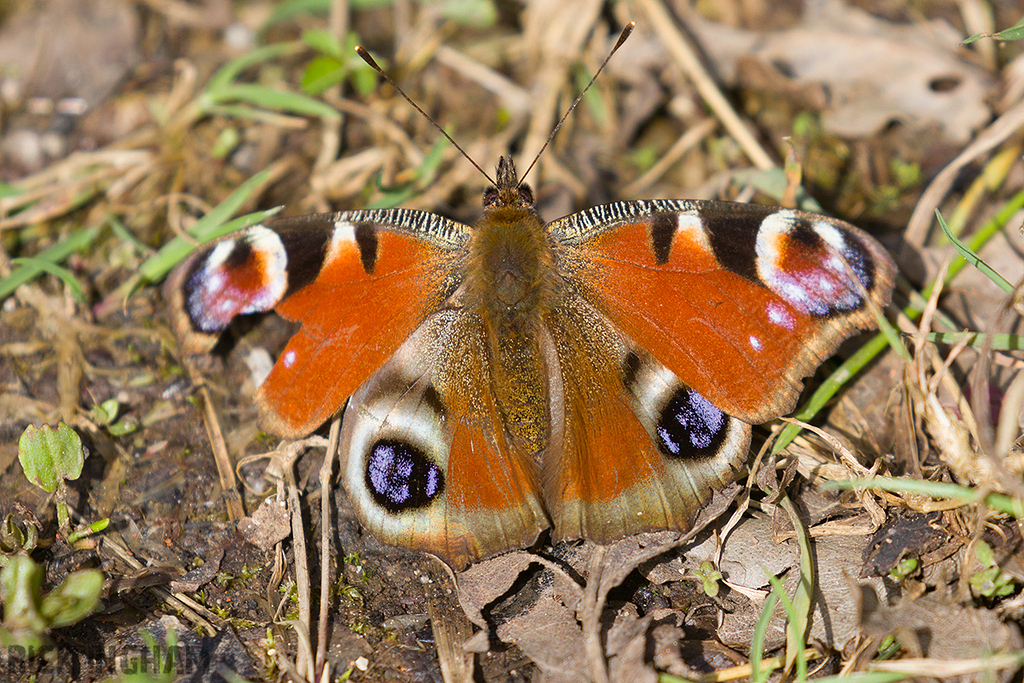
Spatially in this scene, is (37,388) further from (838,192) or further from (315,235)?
(838,192)

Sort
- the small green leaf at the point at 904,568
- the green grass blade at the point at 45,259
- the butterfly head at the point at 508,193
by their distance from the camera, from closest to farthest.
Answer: the small green leaf at the point at 904,568, the butterfly head at the point at 508,193, the green grass blade at the point at 45,259

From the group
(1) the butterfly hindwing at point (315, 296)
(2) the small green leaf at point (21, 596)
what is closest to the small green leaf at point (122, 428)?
(1) the butterfly hindwing at point (315, 296)

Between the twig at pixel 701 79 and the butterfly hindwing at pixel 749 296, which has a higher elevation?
the twig at pixel 701 79

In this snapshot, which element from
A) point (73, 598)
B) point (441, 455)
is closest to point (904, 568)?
point (441, 455)

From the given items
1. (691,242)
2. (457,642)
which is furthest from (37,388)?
(691,242)

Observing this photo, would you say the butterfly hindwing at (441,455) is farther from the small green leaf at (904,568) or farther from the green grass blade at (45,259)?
the green grass blade at (45,259)

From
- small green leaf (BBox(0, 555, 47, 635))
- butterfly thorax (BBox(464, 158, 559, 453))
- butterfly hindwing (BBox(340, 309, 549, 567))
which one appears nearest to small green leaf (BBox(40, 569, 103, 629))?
small green leaf (BBox(0, 555, 47, 635))
